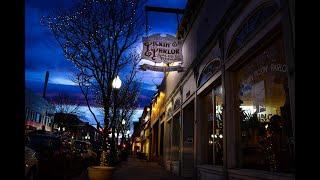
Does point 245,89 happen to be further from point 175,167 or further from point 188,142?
point 175,167

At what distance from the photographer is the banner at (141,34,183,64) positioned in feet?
49.4

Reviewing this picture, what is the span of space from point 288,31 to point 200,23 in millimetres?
9444

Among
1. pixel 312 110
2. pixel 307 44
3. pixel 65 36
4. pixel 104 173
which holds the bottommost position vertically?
pixel 104 173

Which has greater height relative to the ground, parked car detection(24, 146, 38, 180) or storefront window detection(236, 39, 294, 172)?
storefront window detection(236, 39, 294, 172)

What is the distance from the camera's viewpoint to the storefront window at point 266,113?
7.00 metres

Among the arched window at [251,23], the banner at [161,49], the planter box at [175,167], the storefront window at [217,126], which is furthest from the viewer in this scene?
the planter box at [175,167]

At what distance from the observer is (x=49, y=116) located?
223ft

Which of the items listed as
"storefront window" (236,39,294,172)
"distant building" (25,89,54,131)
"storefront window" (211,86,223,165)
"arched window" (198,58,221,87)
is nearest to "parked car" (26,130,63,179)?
"storefront window" (211,86,223,165)

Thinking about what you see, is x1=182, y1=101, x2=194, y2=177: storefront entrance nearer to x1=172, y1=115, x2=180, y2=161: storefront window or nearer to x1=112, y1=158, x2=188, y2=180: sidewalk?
x1=112, y1=158, x2=188, y2=180: sidewalk

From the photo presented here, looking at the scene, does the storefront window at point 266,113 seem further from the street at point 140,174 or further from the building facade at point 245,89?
the street at point 140,174

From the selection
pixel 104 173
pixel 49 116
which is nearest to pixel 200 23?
pixel 104 173

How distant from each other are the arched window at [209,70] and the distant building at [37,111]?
37.6m

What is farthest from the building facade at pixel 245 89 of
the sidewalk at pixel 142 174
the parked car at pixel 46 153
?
the parked car at pixel 46 153
